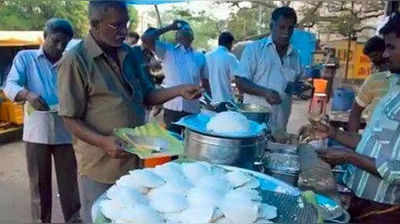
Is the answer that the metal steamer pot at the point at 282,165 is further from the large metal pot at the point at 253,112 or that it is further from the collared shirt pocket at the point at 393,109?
the collared shirt pocket at the point at 393,109

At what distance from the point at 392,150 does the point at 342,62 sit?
33.5 ft

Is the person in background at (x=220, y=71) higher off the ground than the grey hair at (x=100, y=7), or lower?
lower

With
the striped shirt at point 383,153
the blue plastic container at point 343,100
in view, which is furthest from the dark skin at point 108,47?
the blue plastic container at point 343,100

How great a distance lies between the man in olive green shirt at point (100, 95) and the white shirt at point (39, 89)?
98cm

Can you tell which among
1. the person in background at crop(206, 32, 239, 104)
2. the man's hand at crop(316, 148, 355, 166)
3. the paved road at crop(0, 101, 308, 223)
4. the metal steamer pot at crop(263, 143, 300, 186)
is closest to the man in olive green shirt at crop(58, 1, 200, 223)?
the metal steamer pot at crop(263, 143, 300, 186)

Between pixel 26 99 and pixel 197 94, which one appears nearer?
pixel 197 94

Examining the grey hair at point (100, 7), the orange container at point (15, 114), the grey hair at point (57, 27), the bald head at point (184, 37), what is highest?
the grey hair at point (100, 7)

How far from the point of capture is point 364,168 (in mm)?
1699

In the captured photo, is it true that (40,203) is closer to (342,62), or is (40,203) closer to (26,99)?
(26,99)

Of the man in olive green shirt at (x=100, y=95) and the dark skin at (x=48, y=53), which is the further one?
the dark skin at (x=48, y=53)

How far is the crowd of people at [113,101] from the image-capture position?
1.76 meters

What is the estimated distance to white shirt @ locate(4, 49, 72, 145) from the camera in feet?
9.73

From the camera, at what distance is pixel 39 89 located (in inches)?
118

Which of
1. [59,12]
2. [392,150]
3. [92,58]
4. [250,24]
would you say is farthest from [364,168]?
[250,24]
